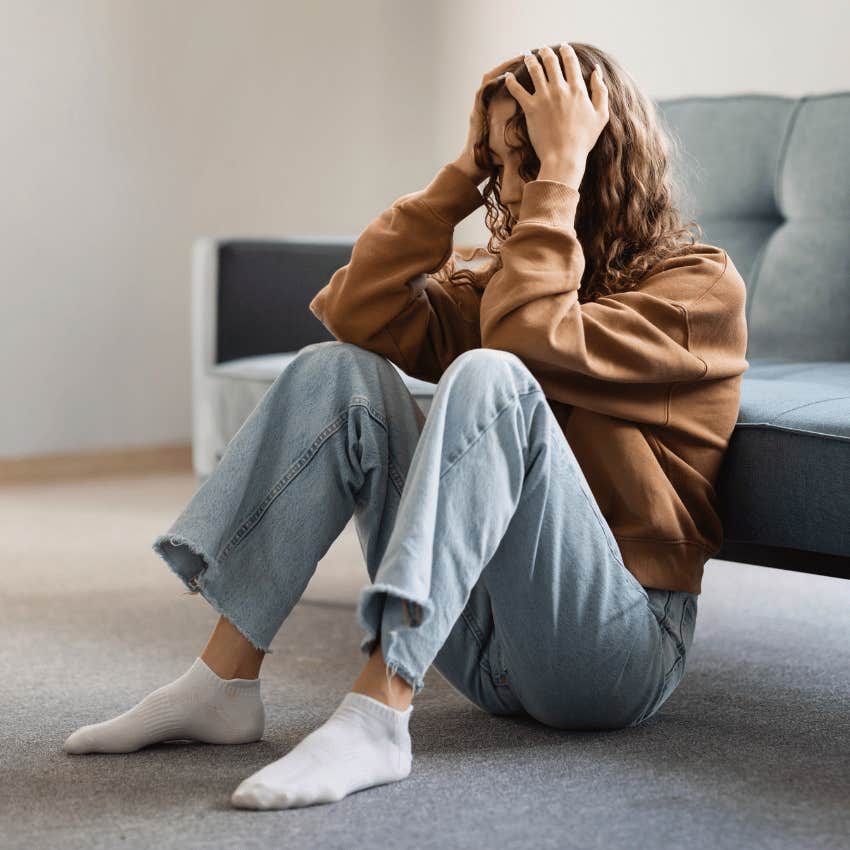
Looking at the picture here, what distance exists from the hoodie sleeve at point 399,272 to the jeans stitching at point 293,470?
14cm

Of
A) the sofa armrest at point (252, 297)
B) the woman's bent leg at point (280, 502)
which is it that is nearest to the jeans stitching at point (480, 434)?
the woman's bent leg at point (280, 502)

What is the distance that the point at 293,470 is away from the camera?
1266mm

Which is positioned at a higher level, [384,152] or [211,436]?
[384,152]

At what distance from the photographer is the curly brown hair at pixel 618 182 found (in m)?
1.35

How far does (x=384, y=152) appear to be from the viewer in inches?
148

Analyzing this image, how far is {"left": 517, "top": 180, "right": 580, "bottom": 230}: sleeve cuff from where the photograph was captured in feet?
4.19

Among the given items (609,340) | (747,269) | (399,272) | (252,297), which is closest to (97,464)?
(252,297)

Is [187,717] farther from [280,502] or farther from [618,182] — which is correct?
[618,182]

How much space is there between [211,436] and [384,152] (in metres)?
1.81

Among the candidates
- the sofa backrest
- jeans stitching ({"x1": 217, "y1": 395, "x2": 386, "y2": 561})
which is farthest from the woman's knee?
the sofa backrest

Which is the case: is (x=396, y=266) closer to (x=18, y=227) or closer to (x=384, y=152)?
(x=18, y=227)

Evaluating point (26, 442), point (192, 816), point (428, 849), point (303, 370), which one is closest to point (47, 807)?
point (192, 816)

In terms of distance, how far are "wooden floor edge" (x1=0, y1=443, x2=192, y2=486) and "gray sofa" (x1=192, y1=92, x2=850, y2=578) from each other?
48.4 inches

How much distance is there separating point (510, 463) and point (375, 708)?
0.24 meters
